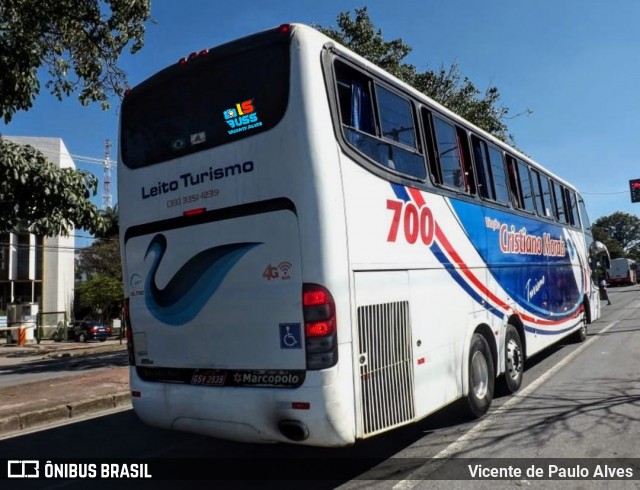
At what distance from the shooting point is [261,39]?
436 cm

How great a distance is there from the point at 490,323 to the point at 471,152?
2.14 m

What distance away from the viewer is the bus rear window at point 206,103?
168 inches

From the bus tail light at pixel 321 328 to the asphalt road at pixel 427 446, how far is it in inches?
48.9

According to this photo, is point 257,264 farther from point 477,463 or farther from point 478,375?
point 478,375

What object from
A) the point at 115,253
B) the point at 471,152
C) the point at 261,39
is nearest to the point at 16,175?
the point at 261,39

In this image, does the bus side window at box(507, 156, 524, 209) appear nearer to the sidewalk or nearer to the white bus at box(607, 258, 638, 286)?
the sidewalk

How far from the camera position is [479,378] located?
6.23 metres

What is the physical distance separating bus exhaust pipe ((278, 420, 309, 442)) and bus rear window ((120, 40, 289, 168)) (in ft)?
7.35

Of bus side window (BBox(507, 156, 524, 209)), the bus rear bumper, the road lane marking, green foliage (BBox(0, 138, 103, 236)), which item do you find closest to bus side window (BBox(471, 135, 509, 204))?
bus side window (BBox(507, 156, 524, 209))

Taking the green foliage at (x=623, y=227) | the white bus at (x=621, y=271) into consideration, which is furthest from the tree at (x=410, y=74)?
the green foliage at (x=623, y=227)

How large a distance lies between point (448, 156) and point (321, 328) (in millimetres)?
3039

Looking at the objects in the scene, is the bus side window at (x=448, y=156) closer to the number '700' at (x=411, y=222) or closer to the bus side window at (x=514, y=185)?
the number '700' at (x=411, y=222)

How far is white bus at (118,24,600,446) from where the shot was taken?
3961mm

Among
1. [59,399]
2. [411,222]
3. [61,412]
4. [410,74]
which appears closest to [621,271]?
[410,74]
